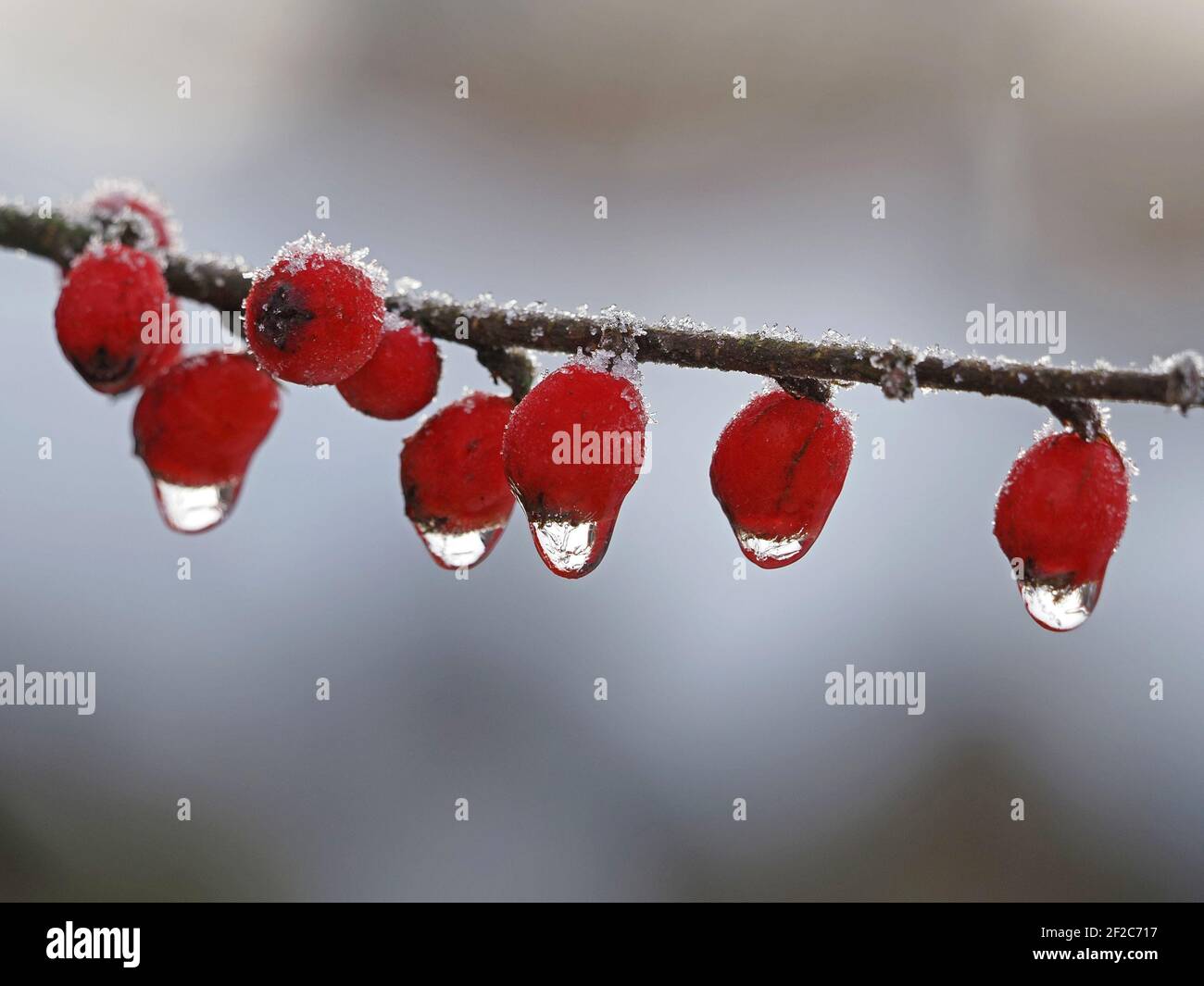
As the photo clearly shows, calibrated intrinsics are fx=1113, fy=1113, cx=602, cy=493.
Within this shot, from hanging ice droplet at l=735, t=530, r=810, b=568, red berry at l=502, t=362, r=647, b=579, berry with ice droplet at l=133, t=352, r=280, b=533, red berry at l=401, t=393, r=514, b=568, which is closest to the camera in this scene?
red berry at l=502, t=362, r=647, b=579

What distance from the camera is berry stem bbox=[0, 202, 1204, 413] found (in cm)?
94

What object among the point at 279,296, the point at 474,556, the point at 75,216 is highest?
the point at 75,216

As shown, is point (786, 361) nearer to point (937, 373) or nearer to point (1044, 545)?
point (937, 373)

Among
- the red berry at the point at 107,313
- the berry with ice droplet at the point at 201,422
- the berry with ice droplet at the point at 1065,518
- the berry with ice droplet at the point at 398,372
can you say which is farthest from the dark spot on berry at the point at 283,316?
the berry with ice droplet at the point at 1065,518


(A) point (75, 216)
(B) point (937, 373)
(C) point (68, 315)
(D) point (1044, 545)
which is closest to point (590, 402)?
(B) point (937, 373)

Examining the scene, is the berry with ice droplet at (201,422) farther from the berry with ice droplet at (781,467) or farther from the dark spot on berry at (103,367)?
the berry with ice droplet at (781,467)

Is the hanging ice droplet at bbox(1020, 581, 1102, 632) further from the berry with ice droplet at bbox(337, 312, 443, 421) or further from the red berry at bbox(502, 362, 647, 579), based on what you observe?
the berry with ice droplet at bbox(337, 312, 443, 421)

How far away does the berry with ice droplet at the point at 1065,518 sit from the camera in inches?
42.1

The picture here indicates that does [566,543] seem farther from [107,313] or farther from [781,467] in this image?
[107,313]

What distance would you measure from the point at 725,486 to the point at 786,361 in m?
0.19

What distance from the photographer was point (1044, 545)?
108cm

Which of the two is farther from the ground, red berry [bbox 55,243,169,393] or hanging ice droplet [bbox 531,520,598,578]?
red berry [bbox 55,243,169,393]

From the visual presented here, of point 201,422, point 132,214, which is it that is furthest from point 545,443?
point 132,214

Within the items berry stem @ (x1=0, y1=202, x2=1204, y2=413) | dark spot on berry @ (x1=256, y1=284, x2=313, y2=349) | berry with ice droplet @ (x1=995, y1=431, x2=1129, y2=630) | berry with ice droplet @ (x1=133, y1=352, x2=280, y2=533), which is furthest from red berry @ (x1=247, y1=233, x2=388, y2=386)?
berry with ice droplet @ (x1=995, y1=431, x2=1129, y2=630)
